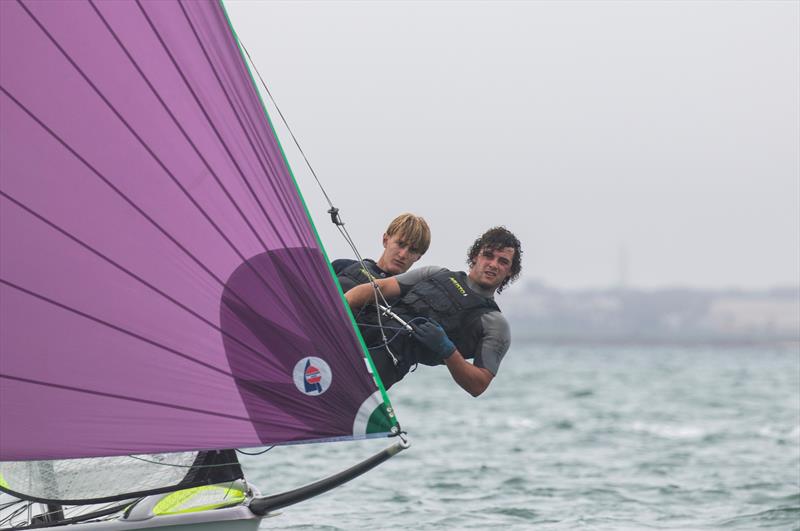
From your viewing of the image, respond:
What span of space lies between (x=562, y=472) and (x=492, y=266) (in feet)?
27.8

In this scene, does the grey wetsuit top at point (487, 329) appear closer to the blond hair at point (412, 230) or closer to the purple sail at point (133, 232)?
the blond hair at point (412, 230)

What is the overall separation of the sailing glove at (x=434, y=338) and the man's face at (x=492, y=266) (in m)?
0.65

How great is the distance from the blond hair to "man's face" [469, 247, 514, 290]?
1.00 feet

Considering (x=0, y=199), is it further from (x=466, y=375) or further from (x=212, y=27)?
(x=466, y=375)

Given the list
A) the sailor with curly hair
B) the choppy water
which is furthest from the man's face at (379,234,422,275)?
the choppy water

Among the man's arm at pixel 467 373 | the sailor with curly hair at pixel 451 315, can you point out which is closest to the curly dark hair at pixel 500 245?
the sailor with curly hair at pixel 451 315

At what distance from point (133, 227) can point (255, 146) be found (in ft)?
2.02

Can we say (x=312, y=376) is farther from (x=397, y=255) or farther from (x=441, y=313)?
(x=397, y=255)

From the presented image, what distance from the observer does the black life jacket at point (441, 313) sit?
5734mm

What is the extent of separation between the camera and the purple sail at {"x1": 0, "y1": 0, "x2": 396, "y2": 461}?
4.70m

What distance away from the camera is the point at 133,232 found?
15.6 feet

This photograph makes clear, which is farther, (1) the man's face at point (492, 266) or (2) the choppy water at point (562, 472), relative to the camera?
(2) the choppy water at point (562, 472)

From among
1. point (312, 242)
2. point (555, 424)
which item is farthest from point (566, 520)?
point (555, 424)

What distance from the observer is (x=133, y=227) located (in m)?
4.76
